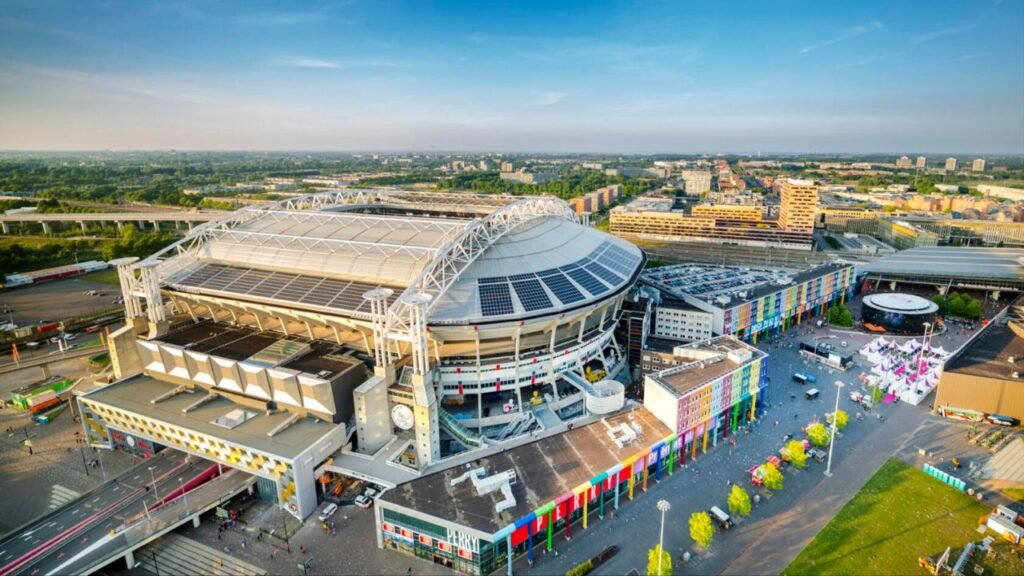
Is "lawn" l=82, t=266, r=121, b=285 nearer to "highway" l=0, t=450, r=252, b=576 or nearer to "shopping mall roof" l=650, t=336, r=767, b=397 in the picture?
"highway" l=0, t=450, r=252, b=576

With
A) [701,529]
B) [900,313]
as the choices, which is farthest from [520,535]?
[900,313]

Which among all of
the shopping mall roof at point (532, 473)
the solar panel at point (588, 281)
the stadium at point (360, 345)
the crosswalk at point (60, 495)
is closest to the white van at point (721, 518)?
the shopping mall roof at point (532, 473)

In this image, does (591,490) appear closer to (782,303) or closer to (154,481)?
(154,481)

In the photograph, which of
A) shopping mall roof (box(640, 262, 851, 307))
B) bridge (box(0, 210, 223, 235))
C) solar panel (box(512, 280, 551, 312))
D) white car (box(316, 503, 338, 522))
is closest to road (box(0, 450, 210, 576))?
white car (box(316, 503, 338, 522))

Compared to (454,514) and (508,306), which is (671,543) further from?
(508,306)

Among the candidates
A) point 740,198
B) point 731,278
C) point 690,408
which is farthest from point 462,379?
point 740,198
